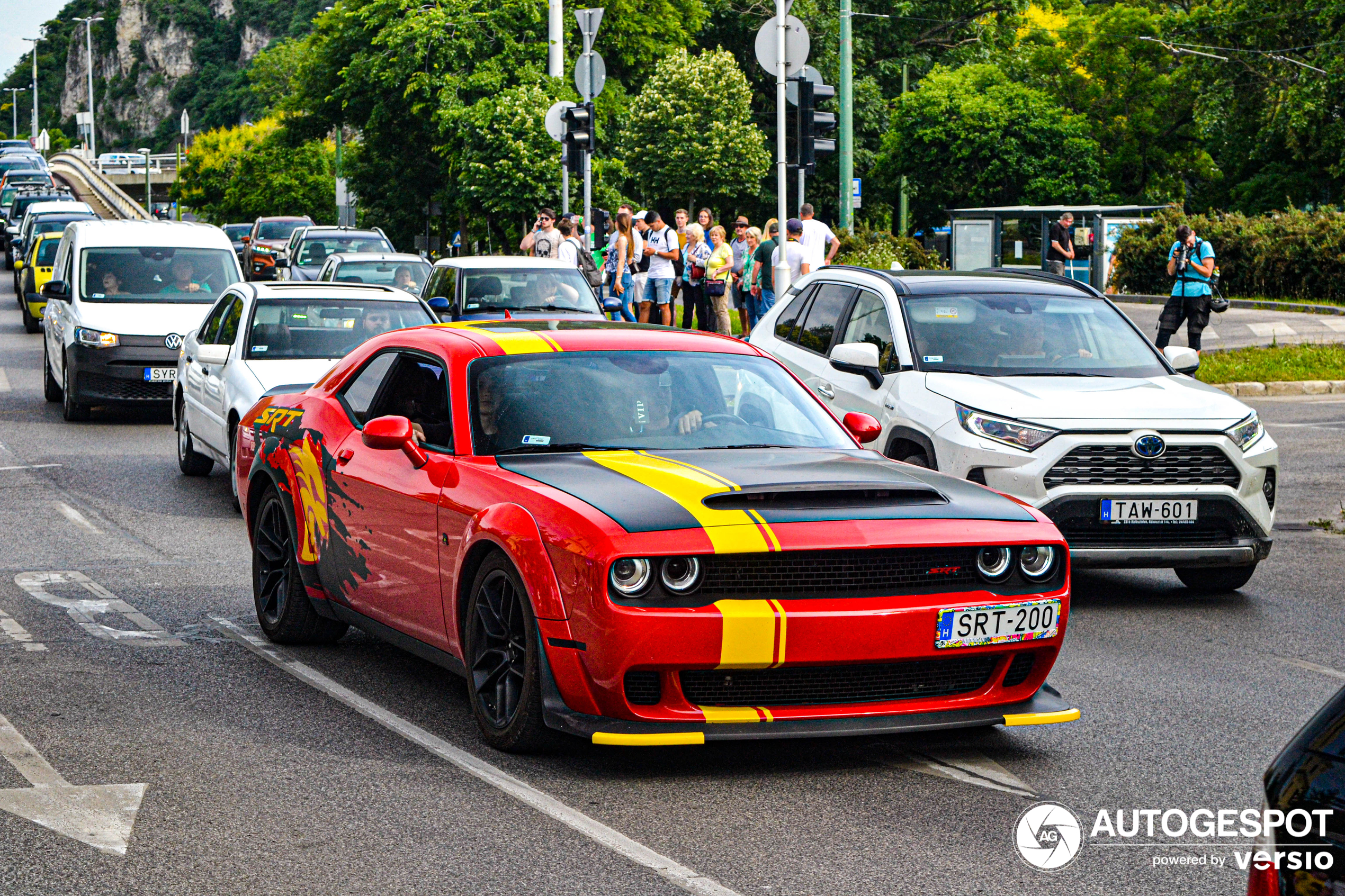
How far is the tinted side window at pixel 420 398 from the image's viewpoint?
6695 mm

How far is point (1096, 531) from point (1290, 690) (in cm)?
197

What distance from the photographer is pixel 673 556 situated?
5.32 m

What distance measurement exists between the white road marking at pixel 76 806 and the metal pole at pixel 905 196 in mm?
58089

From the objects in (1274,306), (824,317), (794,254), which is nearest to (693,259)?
(794,254)

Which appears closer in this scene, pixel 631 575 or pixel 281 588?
pixel 631 575

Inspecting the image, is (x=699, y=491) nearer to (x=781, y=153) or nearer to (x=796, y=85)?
(x=796, y=85)

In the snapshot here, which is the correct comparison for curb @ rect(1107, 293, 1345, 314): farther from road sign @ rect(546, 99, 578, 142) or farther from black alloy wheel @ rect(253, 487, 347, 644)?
black alloy wheel @ rect(253, 487, 347, 644)

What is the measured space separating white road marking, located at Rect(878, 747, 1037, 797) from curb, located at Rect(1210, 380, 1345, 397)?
597 inches

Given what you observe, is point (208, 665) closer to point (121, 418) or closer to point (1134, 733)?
point (1134, 733)

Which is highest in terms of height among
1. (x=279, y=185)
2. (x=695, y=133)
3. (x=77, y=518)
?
(x=695, y=133)

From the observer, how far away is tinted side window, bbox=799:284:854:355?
11.5 metres

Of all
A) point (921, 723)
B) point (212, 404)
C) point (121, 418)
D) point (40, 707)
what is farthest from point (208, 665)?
point (121, 418)

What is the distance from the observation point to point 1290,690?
23.2ft

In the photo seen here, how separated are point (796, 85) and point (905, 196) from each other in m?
46.7
